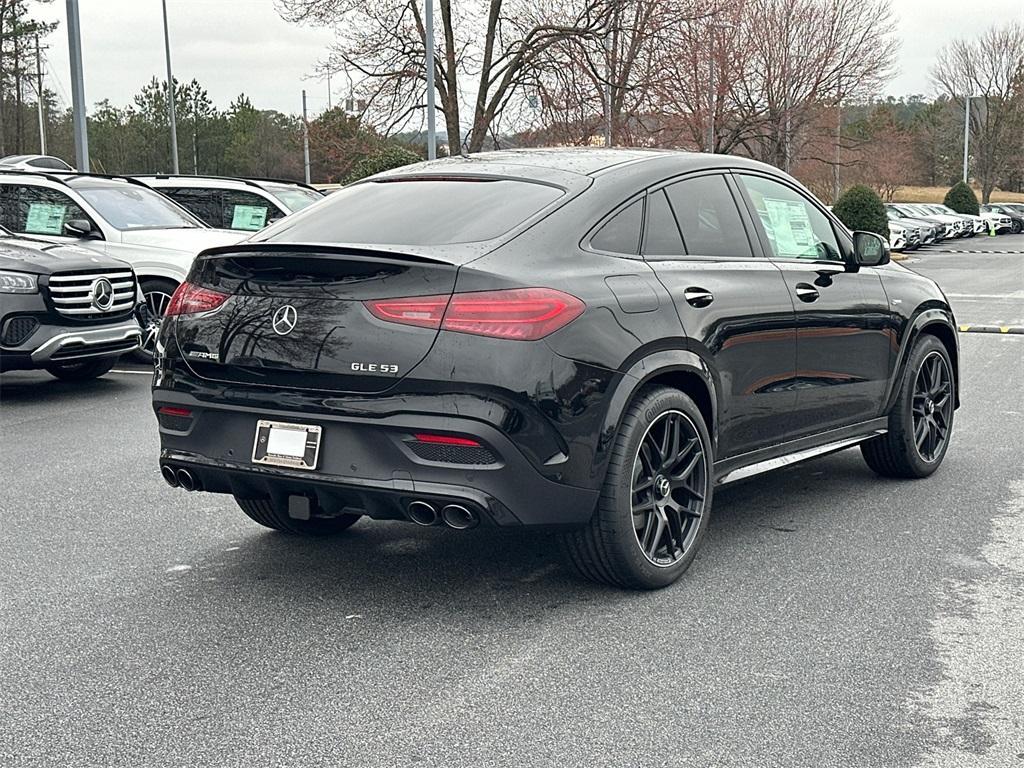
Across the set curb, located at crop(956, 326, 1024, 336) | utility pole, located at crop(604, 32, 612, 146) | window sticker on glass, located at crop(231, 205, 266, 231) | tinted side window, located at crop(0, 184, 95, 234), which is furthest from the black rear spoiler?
utility pole, located at crop(604, 32, 612, 146)

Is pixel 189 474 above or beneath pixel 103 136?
beneath

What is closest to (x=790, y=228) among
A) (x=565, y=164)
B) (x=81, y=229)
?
(x=565, y=164)

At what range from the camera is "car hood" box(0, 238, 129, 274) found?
31.6ft

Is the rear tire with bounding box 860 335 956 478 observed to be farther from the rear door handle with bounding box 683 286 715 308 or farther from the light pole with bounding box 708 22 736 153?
the light pole with bounding box 708 22 736 153

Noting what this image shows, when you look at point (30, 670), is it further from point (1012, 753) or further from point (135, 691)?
point (1012, 753)

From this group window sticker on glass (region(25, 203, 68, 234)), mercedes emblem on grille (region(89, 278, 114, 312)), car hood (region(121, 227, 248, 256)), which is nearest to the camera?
mercedes emblem on grille (region(89, 278, 114, 312))

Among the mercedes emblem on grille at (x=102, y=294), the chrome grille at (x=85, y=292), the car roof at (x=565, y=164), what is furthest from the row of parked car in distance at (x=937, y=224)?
the car roof at (x=565, y=164)

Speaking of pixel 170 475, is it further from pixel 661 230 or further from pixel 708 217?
pixel 708 217

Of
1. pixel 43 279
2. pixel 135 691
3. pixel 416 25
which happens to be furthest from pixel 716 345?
pixel 416 25

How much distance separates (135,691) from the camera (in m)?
3.78

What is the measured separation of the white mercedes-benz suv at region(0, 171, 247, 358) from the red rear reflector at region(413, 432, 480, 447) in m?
7.49

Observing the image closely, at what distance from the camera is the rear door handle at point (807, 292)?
18.6 feet

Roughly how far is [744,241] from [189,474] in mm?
2543

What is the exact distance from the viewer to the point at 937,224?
45.0 m
